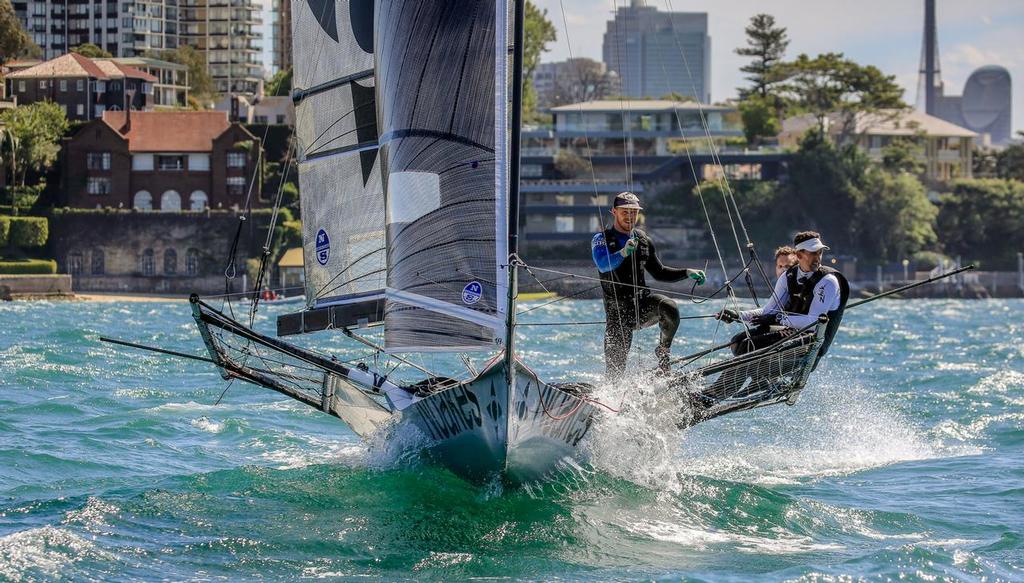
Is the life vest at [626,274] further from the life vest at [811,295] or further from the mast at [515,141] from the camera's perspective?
the life vest at [811,295]

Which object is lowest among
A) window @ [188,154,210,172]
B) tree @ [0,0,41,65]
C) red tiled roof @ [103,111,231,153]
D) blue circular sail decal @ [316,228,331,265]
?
blue circular sail decal @ [316,228,331,265]

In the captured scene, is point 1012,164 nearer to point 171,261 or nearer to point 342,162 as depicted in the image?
point 171,261

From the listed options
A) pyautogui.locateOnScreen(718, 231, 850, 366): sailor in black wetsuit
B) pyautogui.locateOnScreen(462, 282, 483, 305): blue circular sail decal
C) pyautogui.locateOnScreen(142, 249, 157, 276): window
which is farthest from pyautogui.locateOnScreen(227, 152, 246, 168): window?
pyautogui.locateOnScreen(462, 282, 483, 305): blue circular sail decal

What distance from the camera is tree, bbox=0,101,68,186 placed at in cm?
8012

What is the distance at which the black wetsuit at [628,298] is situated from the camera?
12773 mm

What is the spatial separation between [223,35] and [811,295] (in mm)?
133046

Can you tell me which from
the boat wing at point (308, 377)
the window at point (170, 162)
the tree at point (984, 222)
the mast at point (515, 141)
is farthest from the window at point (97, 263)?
the mast at point (515, 141)

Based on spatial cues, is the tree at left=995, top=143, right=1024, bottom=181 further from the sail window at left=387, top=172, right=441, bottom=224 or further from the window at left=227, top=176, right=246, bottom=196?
the sail window at left=387, top=172, right=441, bottom=224

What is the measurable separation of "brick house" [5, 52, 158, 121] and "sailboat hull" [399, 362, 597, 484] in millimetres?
82201

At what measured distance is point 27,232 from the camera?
76.2 metres

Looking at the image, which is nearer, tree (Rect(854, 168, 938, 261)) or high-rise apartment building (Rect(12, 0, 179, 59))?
tree (Rect(854, 168, 938, 261))

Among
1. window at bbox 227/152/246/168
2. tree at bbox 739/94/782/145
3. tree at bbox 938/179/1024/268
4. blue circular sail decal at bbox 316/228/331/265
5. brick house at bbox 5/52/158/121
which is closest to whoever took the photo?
blue circular sail decal at bbox 316/228/331/265

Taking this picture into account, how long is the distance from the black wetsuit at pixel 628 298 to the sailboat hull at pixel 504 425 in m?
0.82

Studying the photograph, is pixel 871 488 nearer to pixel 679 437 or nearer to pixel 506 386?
pixel 679 437
